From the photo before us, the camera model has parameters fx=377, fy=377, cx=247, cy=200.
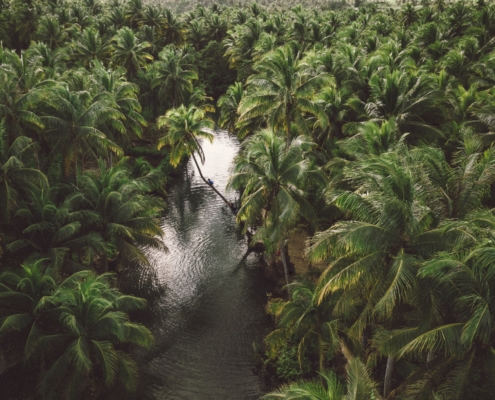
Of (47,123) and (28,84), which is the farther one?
(28,84)

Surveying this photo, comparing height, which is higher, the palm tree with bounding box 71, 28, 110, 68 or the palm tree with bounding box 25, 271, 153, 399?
the palm tree with bounding box 71, 28, 110, 68

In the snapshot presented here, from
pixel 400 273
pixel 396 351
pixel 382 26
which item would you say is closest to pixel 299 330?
pixel 396 351

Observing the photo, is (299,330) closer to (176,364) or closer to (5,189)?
(176,364)

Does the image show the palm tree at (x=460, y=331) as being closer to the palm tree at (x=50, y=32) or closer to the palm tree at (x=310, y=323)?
the palm tree at (x=310, y=323)

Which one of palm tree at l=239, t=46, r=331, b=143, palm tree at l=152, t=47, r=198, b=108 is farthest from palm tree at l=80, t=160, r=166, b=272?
palm tree at l=152, t=47, r=198, b=108

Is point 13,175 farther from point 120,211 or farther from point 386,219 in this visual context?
point 386,219

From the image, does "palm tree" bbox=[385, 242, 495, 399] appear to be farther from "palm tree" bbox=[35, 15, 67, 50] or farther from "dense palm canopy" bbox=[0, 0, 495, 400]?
"palm tree" bbox=[35, 15, 67, 50]
